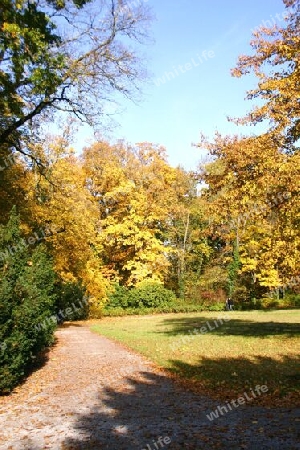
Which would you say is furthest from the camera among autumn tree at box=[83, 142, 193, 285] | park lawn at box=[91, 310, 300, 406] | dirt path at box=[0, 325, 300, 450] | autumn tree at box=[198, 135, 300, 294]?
autumn tree at box=[83, 142, 193, 285]

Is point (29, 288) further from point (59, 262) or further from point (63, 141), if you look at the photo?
point (63, 141)

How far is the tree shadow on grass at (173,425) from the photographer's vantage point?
19.8 feet

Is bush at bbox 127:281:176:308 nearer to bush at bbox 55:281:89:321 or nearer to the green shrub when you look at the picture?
the green shrub

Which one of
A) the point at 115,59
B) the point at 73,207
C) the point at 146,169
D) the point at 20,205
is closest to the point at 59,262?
the point at 73,207

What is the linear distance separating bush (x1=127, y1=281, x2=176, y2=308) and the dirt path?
2561 cm

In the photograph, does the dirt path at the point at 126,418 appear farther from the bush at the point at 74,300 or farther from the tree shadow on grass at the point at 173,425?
the bush at the point at 74,300

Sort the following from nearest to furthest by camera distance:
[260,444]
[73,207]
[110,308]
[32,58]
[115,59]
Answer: [260,444] < [32,58] < [115,59] < [73,207] < [110,308]

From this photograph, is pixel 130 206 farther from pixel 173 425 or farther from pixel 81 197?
pixel 173 425

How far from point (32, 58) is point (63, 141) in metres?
12.4

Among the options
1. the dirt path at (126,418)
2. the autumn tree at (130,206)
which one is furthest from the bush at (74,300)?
the dirt path at (126,418)

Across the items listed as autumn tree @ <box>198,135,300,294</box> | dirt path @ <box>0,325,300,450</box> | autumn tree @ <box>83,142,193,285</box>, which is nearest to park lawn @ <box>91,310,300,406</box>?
dirt path @ <box>0,325,300,450</box>

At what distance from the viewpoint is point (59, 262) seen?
2311 cm

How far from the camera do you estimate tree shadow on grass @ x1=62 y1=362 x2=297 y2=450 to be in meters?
6.02

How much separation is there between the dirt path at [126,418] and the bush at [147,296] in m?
25.6
